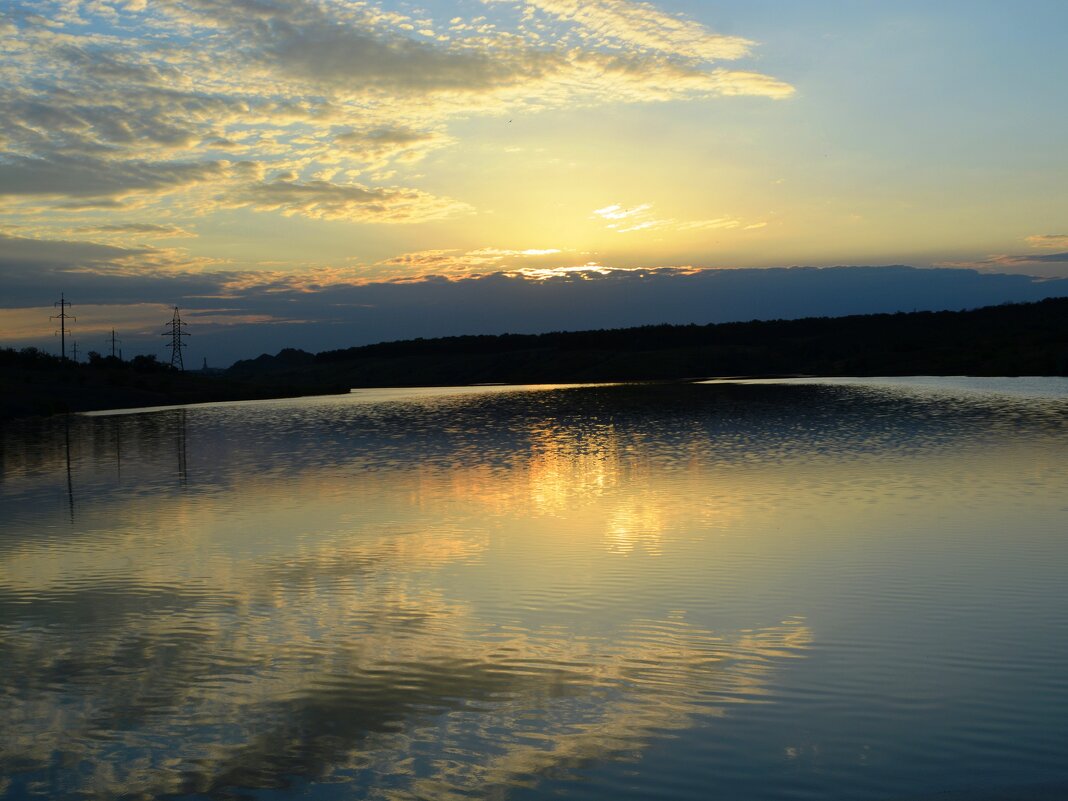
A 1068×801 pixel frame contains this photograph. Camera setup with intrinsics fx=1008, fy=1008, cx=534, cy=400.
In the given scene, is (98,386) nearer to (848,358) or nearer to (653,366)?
(653,366)

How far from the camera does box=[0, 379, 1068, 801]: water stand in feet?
29.0

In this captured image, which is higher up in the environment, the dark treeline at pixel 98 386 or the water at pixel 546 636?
the dark treeline at pixel 98 386

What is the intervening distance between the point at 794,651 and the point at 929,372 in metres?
127

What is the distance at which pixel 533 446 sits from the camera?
4191 centimetres

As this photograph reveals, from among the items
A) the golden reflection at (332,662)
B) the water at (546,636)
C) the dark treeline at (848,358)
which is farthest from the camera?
the dark treeline at (848,358)

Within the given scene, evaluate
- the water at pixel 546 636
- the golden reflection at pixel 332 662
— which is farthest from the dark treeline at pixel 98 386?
the golden reflection at pixel 332 662

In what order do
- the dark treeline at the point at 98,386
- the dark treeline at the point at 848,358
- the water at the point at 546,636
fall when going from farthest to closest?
1. the dark treeline at the point at 848,358
2. the dark treeline at the point at 98,386
3. the water at the point at 546,636

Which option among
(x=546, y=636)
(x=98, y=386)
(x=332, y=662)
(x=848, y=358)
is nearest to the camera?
(x=332, y=662)

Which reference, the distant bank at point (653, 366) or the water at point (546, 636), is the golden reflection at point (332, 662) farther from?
the distant bank at point (653, 366)

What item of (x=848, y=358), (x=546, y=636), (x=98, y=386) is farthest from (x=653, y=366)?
(x=546, y=636)

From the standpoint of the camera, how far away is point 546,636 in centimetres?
1302

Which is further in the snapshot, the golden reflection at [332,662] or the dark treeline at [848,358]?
the dark treeline at [848,358]

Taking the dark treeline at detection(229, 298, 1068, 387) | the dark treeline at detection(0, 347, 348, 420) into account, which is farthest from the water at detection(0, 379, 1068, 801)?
the dark treeline at detection(229, 298, 1068, 387)

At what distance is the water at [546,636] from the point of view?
884cm
